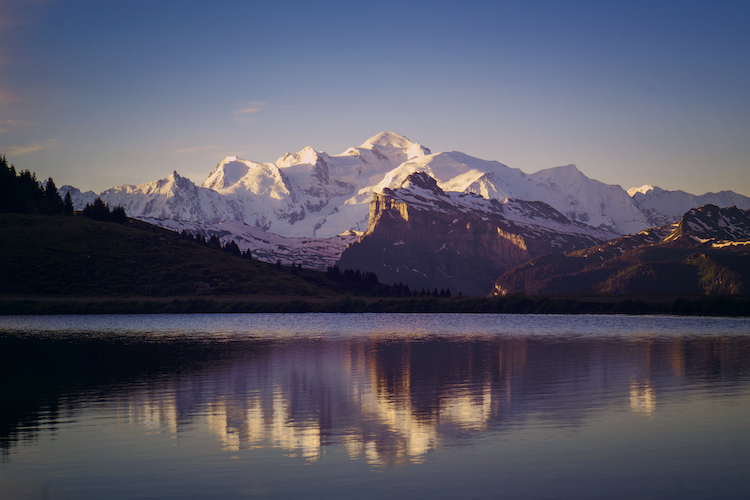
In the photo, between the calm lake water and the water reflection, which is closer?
the calm lake water

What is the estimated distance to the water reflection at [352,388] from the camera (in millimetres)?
37656

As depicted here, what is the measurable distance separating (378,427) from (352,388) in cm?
1545

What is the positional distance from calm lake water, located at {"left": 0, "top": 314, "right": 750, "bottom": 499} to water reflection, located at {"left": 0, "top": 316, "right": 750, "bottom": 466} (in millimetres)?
212

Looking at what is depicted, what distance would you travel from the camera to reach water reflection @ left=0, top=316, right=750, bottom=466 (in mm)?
37656

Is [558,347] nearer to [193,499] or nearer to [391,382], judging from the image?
[391,382]

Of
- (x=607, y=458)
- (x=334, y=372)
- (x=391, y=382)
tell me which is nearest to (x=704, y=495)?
(x=607, y=458)

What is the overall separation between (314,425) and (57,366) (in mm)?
42993

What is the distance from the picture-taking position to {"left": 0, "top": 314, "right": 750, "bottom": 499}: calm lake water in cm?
2762

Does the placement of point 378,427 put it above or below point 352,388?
above

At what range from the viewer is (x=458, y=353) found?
8400cm

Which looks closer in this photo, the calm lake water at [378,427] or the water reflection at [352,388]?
the calm lake water at [378,427]

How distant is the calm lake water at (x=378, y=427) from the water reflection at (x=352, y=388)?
8.3 inches

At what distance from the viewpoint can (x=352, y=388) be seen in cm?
5403

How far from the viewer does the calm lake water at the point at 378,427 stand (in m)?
27.6
